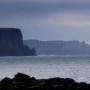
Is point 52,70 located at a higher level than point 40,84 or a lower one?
higher

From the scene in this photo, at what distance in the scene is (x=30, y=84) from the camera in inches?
1539

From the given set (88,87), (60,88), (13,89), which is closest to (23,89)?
(13,89)

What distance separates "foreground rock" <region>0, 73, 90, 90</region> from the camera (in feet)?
115

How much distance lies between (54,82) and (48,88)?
2133 millimetres

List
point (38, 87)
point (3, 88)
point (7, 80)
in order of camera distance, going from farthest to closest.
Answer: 1. point (7, 80)
2. point (3, 88)
3. point (38, 87)

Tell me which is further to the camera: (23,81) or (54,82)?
(23,81)

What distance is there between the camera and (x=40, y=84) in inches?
1469

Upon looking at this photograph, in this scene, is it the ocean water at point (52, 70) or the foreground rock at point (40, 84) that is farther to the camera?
the ocean water at point (52, 70)

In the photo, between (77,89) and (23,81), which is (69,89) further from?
(23,81)

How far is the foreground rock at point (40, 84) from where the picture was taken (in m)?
35.1

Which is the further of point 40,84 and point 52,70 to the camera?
point 52,70

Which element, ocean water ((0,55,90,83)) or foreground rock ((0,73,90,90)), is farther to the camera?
ocean water ((0,55,90,83))

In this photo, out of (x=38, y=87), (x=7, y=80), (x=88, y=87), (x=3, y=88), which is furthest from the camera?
(x=7, y=80)

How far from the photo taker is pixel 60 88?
3512 centimetres
